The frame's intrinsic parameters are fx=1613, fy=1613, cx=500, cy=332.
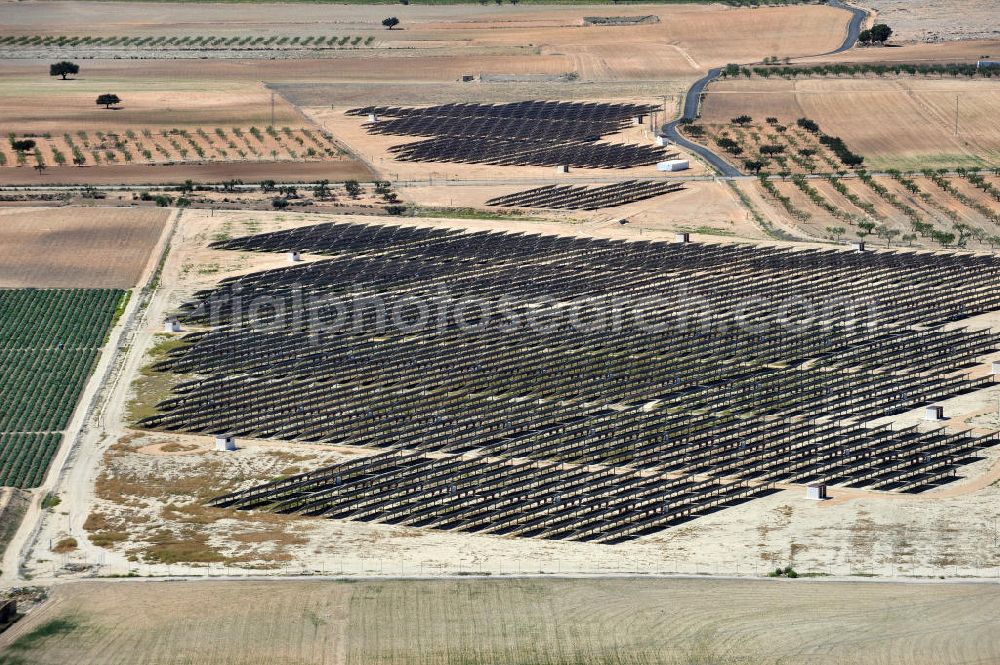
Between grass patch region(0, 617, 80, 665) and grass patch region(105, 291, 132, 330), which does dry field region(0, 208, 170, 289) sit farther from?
grass patch region(0, 617, 80, 665)

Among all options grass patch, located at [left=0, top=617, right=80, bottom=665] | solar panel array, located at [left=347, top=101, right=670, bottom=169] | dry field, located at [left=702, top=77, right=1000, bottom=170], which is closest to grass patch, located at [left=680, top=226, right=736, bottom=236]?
solar panel array, located at [left=347, top=101, right=670, bottom=169]

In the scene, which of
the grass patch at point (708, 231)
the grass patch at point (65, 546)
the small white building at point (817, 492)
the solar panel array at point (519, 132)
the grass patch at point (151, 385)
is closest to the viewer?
the grass patch at point (65, 546)

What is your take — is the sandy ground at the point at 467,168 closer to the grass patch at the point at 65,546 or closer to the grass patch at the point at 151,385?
the grass patch at the point at 151,385

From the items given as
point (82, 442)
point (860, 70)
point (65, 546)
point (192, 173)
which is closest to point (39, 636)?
point (65, 546)

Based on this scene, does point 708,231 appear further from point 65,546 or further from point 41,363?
point 65,546

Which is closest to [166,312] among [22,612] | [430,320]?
[430,320]

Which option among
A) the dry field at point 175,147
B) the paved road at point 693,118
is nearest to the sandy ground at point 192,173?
the dry field at point 175,147
